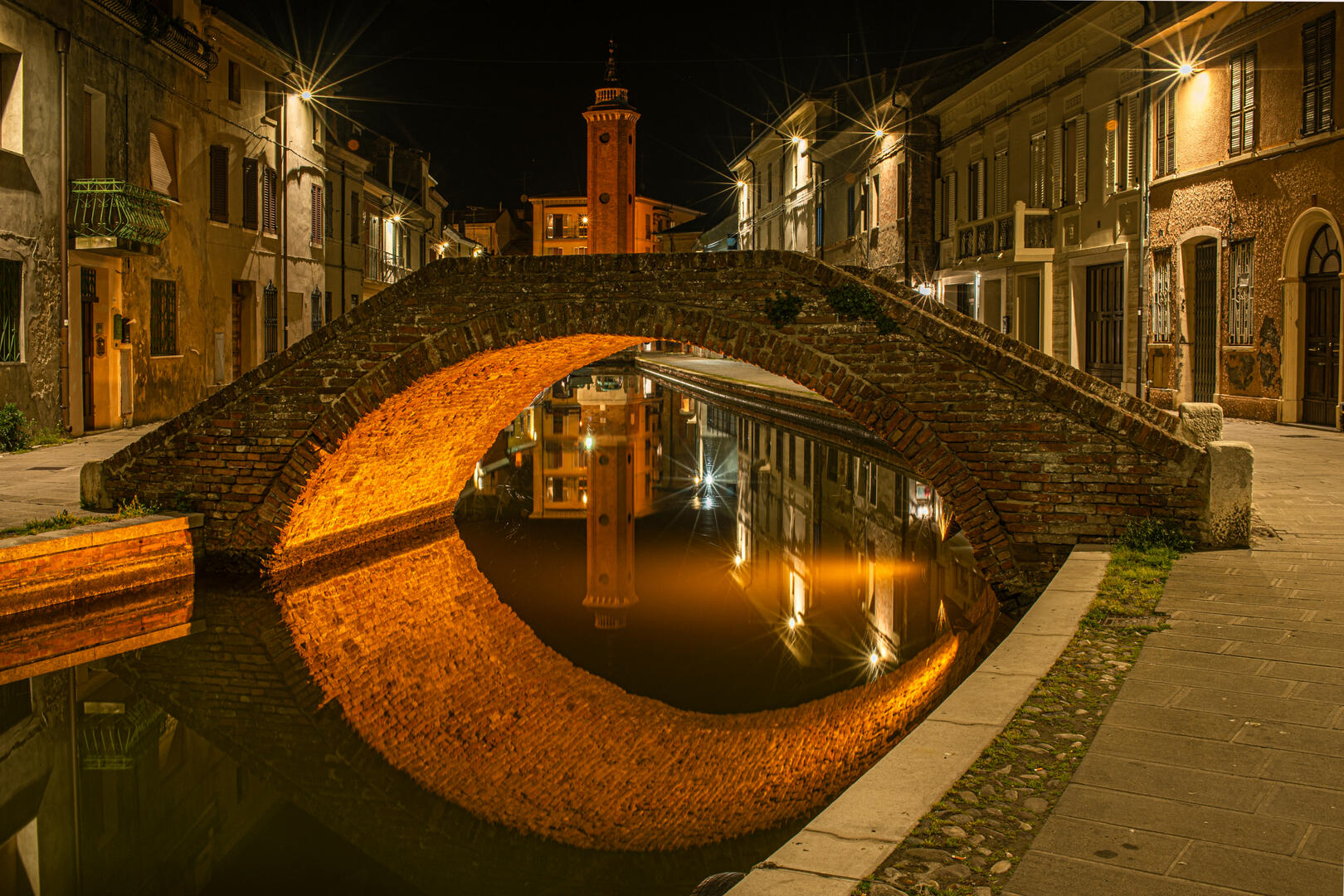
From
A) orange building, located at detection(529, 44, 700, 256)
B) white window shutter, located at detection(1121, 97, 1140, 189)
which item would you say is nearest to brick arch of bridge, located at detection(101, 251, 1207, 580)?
white window shutter, located at detection(1121, 97, 1140, 189)

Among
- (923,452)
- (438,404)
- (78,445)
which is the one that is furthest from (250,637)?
(78,445)

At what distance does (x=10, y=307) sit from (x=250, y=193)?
10.2 meters

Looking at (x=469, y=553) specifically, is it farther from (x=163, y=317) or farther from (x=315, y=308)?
(x=315, y=308)

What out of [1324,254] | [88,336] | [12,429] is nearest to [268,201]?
[88,336]

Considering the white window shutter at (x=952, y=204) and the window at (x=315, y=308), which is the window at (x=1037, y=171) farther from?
the window at (x=315, y=308)

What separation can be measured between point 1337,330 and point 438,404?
12379mm

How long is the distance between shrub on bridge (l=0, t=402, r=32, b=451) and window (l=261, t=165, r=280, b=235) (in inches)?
448

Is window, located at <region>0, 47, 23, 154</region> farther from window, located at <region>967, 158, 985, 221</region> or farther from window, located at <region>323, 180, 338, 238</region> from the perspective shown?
window, located at <region>967, 158, 985, 221</region>

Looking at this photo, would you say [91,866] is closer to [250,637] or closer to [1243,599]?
[250,637]

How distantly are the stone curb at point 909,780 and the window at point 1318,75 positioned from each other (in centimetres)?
1279

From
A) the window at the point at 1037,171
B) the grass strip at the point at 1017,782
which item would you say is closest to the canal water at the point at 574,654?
the grass strip at the point at 1017,782

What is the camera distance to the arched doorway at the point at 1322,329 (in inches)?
619

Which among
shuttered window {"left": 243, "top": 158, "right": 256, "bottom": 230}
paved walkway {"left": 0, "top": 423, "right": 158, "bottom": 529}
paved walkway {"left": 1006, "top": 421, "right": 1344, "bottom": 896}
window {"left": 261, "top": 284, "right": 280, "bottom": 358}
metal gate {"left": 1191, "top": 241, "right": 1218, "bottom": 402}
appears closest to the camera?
paved walkway {"left": 1006, "top": 421, "right": 1344, "bottom": 896}

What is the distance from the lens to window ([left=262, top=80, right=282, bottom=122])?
84.4 ft
